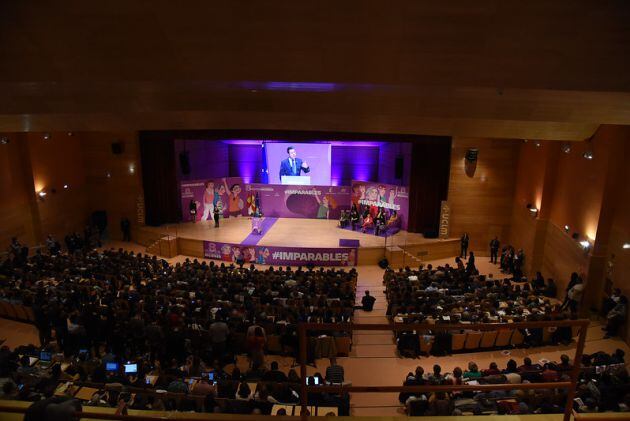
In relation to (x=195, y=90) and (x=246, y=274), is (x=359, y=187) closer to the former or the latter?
(x=246, y=274)

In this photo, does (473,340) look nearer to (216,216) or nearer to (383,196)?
(383,196)

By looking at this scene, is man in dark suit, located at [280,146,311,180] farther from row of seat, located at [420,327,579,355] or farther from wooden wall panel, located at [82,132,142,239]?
row of seat, located at [420,327,579,355]


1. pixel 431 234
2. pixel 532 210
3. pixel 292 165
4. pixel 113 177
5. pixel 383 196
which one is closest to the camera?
pixel 532 210

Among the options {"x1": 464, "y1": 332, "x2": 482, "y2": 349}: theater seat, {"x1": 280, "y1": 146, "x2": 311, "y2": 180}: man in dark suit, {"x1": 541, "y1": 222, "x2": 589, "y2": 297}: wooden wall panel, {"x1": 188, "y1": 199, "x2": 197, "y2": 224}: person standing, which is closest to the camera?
{"x1": 464, "y1": 332, "x2": 482, "y2": 349}: theater seat

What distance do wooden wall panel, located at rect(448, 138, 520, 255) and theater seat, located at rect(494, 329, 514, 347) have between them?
9004mm

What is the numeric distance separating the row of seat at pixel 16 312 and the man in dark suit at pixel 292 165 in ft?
42.4

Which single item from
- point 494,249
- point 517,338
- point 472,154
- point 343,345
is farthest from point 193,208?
point 517,338

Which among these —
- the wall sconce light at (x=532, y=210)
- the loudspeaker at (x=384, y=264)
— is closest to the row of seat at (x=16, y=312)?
the loudspeaker at (x=384, y=264)

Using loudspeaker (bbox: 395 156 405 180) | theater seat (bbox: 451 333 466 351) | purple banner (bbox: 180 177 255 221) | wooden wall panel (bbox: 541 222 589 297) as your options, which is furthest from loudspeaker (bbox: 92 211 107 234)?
wooden wall panel (bbox: 541 222 589 297)

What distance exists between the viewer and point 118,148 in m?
20.6

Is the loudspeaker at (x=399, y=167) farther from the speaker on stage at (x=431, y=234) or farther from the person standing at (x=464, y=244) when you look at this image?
the person standing at (x=464, y=244)

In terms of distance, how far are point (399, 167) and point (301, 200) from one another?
526 centimetres

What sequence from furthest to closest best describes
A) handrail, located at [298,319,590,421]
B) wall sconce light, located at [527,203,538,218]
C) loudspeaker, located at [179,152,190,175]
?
loudspeaker, located at [179,152,190,175] → wall sconce light, located at [527,203,538,218] → handrail, located at [298,319,590,421]

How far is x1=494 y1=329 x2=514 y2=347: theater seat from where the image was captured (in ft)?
36.7
